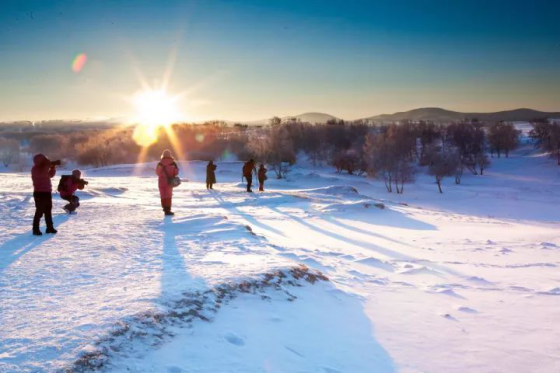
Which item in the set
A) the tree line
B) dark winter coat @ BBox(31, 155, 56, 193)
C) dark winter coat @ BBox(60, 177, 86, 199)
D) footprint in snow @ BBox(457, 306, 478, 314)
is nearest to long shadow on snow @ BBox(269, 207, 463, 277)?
footprint in snow @ BBox(457, 306, 478, 314)

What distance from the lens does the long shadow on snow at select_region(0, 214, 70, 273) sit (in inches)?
234

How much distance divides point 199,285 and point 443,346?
273cm

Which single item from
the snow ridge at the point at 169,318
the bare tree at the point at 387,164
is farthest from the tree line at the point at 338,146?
the snow ridge at the point at 169,318

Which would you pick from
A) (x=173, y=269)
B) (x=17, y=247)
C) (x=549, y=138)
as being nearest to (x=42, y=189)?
(x=17, y=247)

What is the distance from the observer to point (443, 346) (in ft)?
12.4

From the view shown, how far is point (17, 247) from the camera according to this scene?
6.77m

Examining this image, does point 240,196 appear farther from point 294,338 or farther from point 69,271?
point 294,338

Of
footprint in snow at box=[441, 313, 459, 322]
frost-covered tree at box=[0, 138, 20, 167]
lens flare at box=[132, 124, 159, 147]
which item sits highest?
lens flare at box=[132, 124, 159, 147]

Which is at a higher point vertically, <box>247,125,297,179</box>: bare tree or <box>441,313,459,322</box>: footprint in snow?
<box>247,125,297,179</box>: bare tree

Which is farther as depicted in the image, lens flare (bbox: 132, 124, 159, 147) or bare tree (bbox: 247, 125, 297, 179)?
lens flare (bbox: 132, 124, 159, 147)

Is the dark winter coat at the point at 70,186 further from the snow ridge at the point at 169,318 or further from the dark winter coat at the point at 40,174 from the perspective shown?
the snow ridge at the point at 169,318

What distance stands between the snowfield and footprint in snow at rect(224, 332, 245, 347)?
0.06 feet

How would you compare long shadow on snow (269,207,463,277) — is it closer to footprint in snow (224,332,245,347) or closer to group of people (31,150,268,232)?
group of people (31,150,268,232)

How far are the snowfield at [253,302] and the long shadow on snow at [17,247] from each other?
45 mm
